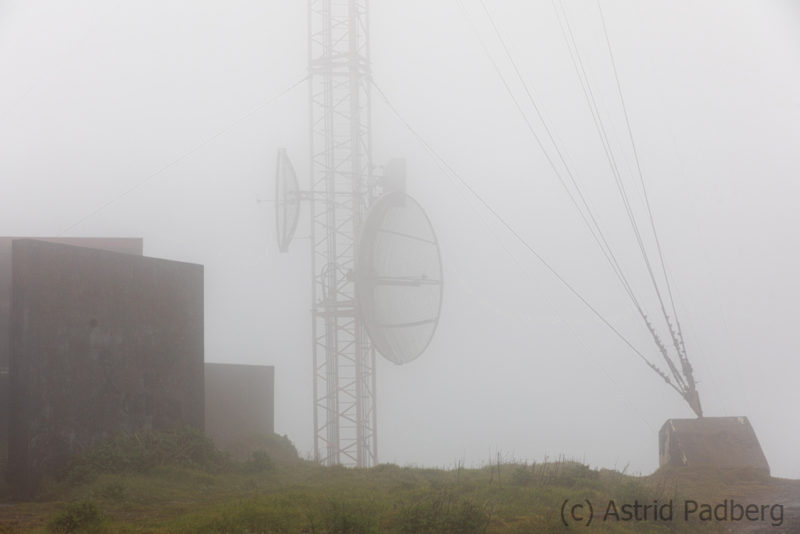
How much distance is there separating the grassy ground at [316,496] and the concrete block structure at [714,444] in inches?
33.6

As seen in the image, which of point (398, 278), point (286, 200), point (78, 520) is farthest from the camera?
point (286, 200)

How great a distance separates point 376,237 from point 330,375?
6289 mm

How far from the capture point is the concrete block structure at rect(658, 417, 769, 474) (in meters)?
15.2

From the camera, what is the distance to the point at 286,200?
23.5 metres

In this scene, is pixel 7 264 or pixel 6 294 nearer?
pixel 6 294

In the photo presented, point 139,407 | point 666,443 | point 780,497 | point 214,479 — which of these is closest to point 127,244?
point 139,407

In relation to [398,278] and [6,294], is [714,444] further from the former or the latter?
[6,294]

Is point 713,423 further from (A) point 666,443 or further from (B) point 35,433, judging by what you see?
(B) point 35,433

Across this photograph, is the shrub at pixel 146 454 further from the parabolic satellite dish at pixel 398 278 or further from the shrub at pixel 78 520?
the parabolic satellite dish at pixel 398 278

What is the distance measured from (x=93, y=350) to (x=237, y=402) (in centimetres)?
906

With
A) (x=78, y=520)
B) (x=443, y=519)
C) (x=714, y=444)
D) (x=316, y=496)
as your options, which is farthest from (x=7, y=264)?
(x=714, y=444)

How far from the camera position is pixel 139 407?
14273 mm

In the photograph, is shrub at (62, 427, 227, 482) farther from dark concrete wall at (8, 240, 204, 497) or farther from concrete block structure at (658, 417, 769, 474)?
concrete block structure at (658, 417, 769, 474)

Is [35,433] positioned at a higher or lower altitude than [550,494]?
higher
